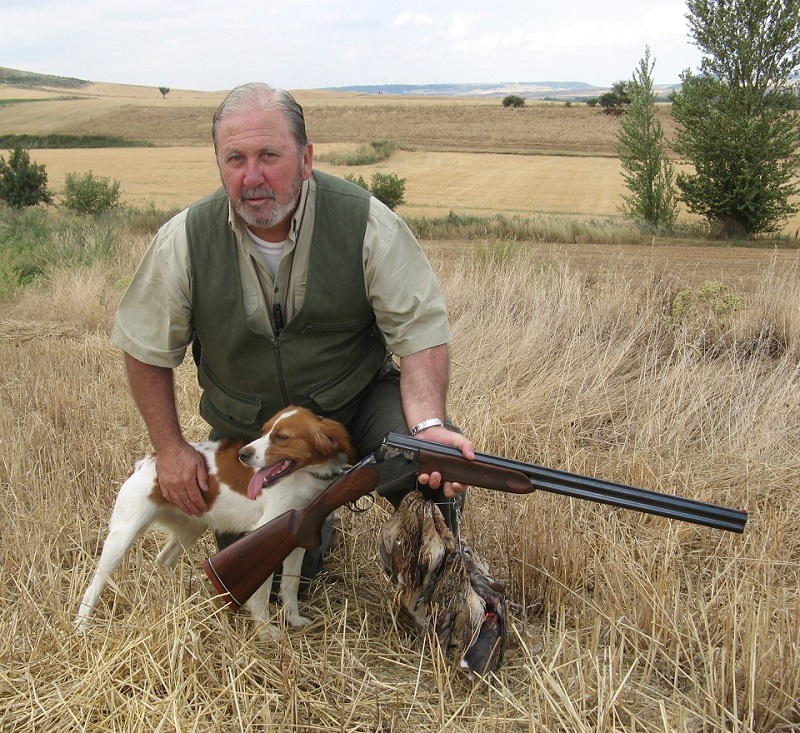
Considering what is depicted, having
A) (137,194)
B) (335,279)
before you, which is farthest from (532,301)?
(137,194)

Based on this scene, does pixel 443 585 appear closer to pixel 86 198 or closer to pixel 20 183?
pixel 86 198

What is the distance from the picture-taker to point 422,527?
314 centimetres

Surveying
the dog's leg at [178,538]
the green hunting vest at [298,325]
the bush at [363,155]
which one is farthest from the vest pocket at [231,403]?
the bush at [363,155]

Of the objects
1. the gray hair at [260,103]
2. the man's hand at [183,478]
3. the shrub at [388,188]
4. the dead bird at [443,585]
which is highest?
the gray hair at [260,103]

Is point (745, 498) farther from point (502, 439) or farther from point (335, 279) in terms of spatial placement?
point (335, 279)

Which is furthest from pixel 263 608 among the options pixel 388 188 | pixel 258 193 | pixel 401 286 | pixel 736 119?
pixel 388 188

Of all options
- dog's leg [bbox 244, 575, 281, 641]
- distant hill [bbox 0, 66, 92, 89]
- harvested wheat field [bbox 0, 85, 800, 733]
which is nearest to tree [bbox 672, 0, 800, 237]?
harvested wheat field [bbox 0, 85, 800, 733]

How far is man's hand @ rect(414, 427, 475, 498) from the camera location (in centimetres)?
297

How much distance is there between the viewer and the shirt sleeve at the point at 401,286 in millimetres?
3508

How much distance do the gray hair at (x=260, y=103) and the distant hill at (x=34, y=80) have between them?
138517 mm

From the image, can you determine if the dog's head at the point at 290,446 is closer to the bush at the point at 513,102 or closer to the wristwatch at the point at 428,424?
the wristwatch at the point at 428,424

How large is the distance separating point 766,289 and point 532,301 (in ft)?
7.16

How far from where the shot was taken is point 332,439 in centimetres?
333

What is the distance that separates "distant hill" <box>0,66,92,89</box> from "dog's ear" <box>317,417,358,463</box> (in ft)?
457
